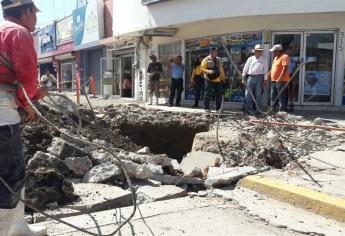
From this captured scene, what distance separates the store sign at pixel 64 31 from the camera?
96.2 feet

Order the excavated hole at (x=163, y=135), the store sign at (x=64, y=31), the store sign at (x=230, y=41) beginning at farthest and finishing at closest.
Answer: the store sign at (x=64, y=31) < the store sign at (x=230, y=41) < the excavated hole at (x=163, y=135)

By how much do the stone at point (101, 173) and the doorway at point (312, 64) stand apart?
28.4ft

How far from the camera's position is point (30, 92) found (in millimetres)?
3322

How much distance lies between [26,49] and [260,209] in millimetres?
2928

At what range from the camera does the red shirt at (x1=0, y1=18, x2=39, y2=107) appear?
3.19 m

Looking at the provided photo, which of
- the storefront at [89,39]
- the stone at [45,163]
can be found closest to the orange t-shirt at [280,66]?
the stone at [45,163]

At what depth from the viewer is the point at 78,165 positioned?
579 cm

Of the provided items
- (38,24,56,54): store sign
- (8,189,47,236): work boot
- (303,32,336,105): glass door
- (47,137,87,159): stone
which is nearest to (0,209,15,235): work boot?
(8,189,47,236): work boot

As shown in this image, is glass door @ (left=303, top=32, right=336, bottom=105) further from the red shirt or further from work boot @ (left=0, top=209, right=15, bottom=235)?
work boot @ (left=0, top=209, right=15, bottom=235)

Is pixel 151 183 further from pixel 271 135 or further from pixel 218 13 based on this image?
pixel 218 13

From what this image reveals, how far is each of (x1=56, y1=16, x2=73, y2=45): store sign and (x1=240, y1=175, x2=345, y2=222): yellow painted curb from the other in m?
25.4

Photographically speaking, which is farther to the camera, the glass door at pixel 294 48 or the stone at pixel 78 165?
the glass door at pixel 294 48

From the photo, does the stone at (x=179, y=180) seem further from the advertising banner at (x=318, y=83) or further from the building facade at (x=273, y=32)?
the advertising banner at (x=318, y=83)

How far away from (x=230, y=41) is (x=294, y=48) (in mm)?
2168
